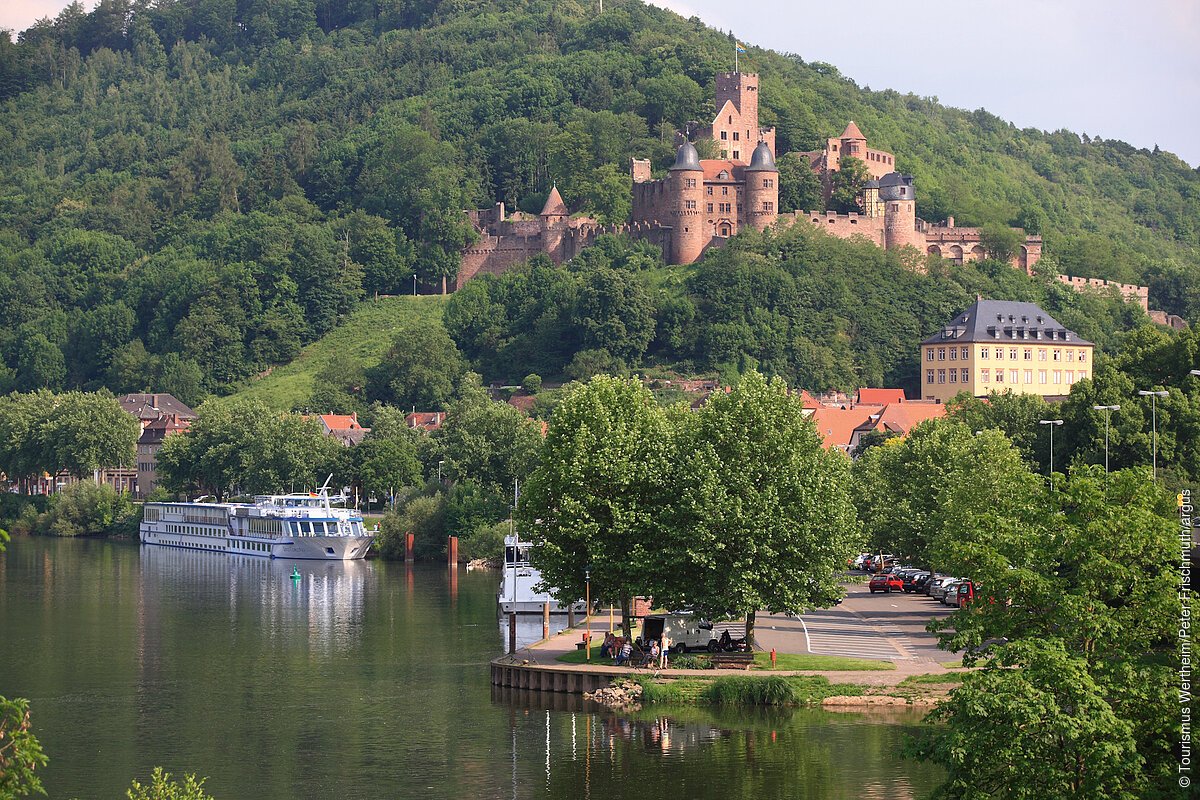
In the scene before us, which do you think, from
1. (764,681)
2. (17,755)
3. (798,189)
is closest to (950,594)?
(764,681)

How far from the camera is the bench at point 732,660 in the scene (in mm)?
51156

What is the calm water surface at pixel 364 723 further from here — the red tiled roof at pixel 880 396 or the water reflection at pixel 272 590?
the red tiled roof at pixel 880 396

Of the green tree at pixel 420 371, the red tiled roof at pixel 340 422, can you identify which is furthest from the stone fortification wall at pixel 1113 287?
the red tiled roof at pixel 340 422

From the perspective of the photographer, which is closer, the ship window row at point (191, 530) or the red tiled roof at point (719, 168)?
the ship window row at point (191, 530)

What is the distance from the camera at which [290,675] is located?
58.9 metres

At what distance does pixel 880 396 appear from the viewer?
142m

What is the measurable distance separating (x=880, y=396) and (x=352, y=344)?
4853cm

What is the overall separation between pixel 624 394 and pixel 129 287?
422 feet

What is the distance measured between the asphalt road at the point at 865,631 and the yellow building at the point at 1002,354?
6886 cm

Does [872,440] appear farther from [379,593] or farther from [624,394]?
[624,394]

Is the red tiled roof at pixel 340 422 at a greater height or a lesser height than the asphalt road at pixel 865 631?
greater

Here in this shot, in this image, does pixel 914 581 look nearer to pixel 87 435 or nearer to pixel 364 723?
pixel 364 723

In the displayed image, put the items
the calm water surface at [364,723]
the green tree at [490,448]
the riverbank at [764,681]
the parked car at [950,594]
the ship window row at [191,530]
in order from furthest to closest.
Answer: the ship window row at [191,530], the green tree at [490,448], the parked car at [950,594], the riverbank at [764,681], the calm water surface at [364,723]

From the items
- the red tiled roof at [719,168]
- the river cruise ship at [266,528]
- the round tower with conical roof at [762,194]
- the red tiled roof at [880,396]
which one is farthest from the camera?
the red tiled roof at [719,168]
